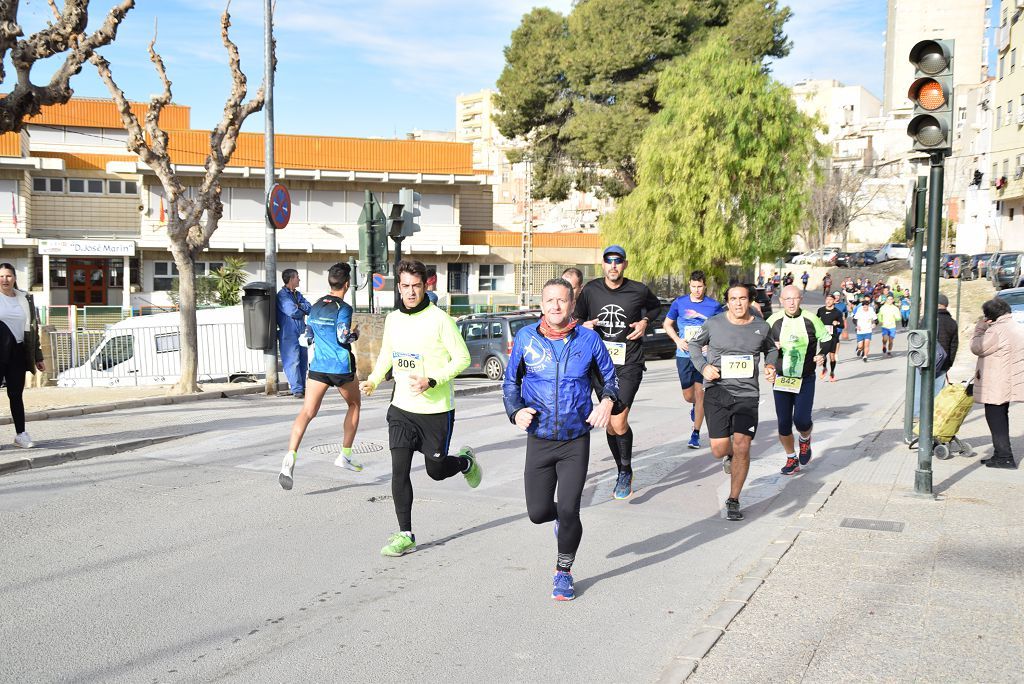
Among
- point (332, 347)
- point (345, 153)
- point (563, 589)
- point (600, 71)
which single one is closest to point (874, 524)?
point (563, 589)

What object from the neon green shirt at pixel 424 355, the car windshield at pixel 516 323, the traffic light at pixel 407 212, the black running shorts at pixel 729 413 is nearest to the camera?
the neon green shirt at pixel 424 355

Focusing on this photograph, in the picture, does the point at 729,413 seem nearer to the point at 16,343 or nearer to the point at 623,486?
the point at 623,486

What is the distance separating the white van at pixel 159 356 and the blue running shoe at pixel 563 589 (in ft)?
51.9

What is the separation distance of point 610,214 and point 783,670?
35622 mm

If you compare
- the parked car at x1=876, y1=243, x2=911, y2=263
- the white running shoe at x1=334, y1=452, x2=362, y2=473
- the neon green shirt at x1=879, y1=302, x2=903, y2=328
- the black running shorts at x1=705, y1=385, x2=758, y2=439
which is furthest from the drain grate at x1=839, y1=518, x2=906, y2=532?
the parked car at x1=876, y1=243, x2=911, y2=263

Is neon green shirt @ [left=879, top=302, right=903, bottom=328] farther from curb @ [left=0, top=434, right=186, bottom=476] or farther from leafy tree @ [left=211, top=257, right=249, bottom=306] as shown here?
curb @ [left=0, top=434, right=186, bottom=476]

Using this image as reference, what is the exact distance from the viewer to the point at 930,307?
7.96m

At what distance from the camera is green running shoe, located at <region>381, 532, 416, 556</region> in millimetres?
6366

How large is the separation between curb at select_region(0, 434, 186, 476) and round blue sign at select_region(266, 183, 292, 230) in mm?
4928

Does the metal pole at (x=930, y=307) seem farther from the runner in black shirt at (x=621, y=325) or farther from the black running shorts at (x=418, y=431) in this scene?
the black running shorts at (x=418, y=431)

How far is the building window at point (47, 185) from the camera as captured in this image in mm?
41156

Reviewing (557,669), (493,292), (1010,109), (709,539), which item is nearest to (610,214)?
(493,292)

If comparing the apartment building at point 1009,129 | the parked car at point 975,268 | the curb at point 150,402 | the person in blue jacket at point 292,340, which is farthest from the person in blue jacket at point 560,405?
the apartment building at point 1009,129

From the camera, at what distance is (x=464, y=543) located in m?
6.77
